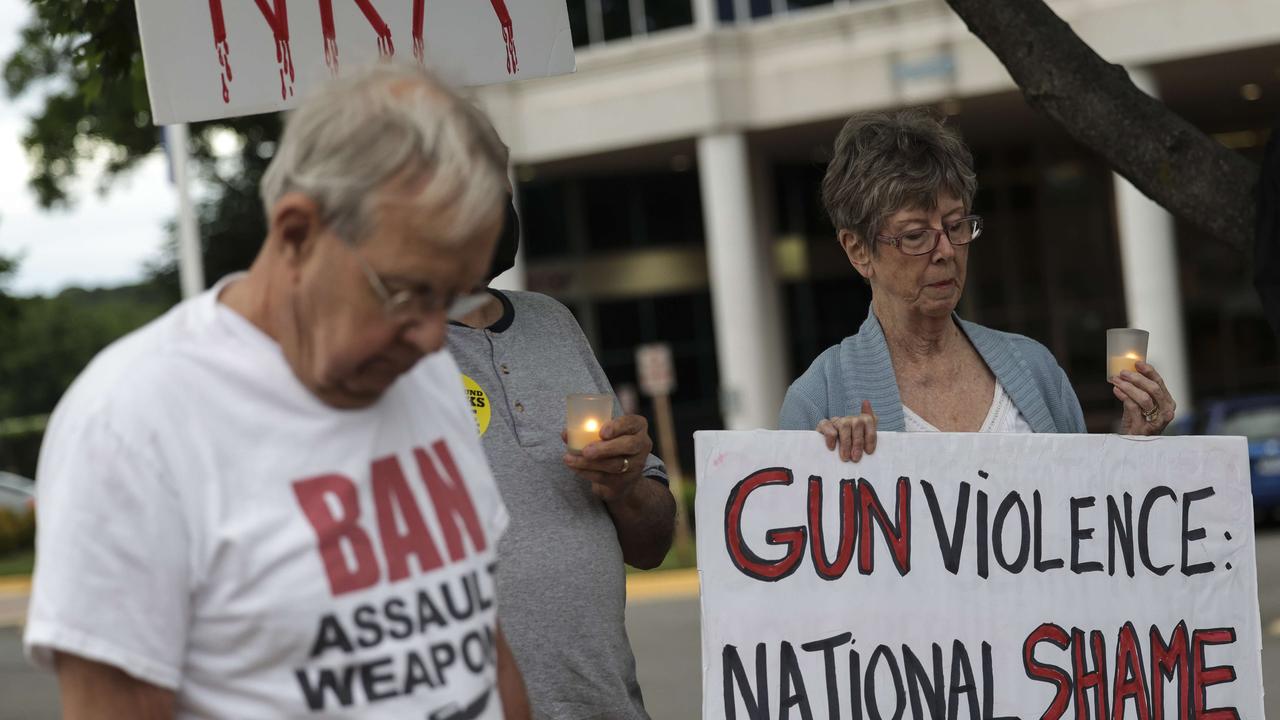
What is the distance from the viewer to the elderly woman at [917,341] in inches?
122

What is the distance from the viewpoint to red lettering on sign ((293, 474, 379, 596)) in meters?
1.70

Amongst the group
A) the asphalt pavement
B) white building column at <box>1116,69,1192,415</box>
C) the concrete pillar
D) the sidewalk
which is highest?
the concrete pillar

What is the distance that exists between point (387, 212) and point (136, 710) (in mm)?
578

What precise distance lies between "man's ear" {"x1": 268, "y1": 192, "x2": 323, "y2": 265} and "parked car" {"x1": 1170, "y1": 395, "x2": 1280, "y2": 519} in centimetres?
1565

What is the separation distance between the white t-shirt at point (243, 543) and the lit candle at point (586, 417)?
0.80 meters

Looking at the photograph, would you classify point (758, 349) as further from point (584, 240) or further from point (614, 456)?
point (614, 456)

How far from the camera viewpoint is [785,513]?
121 inches

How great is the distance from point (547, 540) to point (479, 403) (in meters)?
0.27

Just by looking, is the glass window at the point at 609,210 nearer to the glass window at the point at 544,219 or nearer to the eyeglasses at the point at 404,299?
the glass window at the point at 544,219

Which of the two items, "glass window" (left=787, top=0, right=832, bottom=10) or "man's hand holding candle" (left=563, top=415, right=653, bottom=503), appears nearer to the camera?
"man's hand holding candle" (left=563, top=415, right=653, bottom=503)

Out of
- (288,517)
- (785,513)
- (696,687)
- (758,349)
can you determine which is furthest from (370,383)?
(758,349)

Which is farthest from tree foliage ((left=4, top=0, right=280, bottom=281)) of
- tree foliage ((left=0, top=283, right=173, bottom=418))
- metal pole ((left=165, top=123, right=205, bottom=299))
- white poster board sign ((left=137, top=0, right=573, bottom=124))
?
tree foliage ((left=0, top=283, right=173, bottom=418))

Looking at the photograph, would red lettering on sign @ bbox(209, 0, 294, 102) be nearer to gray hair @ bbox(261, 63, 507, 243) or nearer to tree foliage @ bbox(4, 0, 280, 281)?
gray hair @ bbox(261, 63, 507, 243)

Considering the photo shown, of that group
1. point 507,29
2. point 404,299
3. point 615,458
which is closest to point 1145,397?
point 615,458
